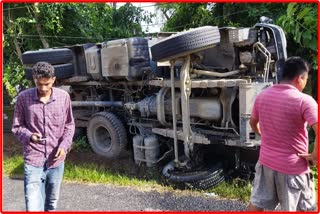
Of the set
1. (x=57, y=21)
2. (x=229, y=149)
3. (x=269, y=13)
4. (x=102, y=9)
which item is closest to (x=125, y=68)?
(x=229, y=149)

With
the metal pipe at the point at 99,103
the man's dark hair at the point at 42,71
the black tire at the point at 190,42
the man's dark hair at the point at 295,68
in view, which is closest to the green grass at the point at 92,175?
the metal pipe at the point at 99,103

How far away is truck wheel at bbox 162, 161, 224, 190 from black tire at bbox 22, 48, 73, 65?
11.0ft

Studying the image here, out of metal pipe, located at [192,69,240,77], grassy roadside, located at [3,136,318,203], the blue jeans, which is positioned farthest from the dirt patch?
the blue jeans

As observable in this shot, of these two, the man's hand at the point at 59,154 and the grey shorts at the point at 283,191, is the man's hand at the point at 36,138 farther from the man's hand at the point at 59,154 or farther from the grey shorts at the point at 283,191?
the grey shorts at the point at 283,191

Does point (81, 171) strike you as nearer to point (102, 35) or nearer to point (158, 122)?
point (158, 122)

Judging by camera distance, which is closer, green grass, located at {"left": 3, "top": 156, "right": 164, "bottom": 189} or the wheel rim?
green grass, located at {"left": 3, "top": 156, "right": 164, "bottom": 189}

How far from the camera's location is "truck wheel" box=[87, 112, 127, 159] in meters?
7.09

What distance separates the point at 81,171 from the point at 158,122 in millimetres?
1490

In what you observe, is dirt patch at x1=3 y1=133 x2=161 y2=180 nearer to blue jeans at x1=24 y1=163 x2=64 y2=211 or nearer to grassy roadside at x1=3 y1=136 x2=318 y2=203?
grassy roadside at x1=3 y1=136 x2=318 y2=203

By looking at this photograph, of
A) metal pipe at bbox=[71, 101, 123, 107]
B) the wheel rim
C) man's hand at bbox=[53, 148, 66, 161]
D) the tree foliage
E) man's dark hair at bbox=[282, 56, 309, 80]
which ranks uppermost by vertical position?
the tree foliage

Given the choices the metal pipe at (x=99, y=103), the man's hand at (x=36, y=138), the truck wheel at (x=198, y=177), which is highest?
the man's hand at (x=36, y=138)

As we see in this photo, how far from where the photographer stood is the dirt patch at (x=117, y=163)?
624cm

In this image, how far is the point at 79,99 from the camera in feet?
27.7

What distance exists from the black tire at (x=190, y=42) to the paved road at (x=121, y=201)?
6.37 ft
